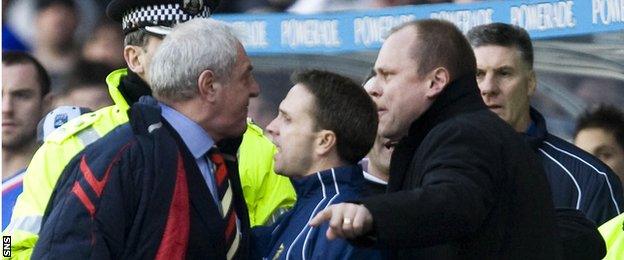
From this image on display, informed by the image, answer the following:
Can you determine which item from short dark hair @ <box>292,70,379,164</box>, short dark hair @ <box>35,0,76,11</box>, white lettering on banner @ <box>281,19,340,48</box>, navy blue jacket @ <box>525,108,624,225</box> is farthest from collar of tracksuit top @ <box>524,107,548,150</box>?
short dark hair @ <box>35,0,76,11</box>

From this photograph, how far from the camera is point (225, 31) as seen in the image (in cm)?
350

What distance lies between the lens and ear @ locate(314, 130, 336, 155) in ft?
12.8

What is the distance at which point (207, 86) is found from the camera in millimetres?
3447

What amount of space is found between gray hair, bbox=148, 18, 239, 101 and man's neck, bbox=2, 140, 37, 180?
2495 millimetres

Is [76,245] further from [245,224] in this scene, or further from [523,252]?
[523,252]

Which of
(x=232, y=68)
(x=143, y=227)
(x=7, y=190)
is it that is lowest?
(x=7, y=190)

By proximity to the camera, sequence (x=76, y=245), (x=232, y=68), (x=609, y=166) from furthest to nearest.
A: (x=609, y=166), (x=232, y=68), (x=76, y=245)

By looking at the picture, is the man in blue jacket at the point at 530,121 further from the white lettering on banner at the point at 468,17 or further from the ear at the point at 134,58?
the ear at the point at 134,58

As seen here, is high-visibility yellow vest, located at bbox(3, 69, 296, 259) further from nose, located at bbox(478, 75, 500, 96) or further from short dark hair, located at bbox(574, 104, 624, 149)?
short dark hair, located at bbox(574, 104, 624, 149)

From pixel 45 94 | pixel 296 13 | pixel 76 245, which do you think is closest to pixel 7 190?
pixel 45 94

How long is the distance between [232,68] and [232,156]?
0.27 metres

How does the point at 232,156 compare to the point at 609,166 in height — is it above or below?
above

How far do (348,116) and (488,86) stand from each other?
1031mm

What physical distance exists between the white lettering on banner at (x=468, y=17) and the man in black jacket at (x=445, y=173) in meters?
1.94
